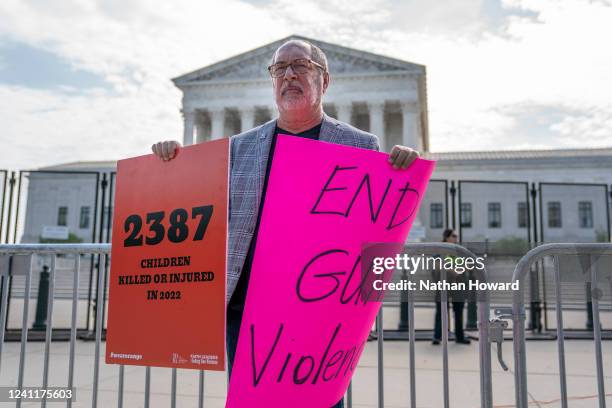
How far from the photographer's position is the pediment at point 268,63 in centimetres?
4672

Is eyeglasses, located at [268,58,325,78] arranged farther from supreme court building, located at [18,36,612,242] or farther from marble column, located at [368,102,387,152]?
marble column, located at [368,102,387,152]

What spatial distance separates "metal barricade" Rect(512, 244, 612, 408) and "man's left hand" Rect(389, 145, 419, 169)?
1.04 m

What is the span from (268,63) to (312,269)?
4596 centimetres

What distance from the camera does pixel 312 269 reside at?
A: 1.78 metres

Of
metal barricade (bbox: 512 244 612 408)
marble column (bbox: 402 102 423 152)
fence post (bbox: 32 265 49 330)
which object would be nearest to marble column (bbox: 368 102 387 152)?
marble column (bbox: 402 102 423 152)

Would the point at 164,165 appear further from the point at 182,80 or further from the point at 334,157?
the point at 182,80

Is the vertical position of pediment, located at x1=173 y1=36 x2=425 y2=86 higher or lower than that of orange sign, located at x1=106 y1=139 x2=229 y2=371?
higher

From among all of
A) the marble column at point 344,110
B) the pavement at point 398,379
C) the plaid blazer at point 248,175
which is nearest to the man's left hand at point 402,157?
the plaid blazer at point 248,175

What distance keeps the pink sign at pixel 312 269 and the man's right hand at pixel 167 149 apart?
1.63ft

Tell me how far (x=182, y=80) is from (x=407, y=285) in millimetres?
50476

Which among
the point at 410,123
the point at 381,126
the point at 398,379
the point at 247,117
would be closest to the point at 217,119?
the point at 247,117

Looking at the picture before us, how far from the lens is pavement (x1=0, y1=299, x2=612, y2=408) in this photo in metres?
4.49

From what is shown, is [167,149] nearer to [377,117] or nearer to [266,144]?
[266,144]

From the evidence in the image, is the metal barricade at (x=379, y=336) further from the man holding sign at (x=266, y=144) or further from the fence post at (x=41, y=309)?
the fence post at (x=41, y=309)
